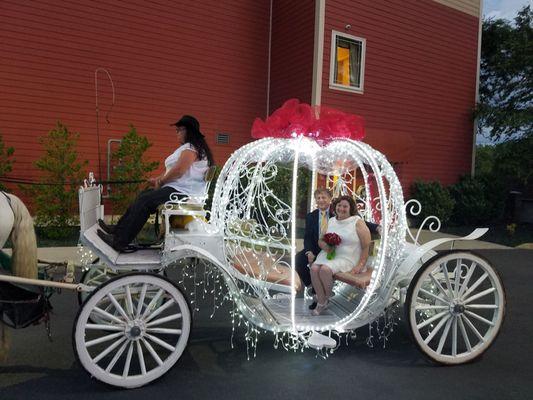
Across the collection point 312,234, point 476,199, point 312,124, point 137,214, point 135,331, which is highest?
point 312,124

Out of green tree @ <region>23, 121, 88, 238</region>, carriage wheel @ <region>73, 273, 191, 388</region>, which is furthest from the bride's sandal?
green tree @ <region>23, 121, 88, 238</region>

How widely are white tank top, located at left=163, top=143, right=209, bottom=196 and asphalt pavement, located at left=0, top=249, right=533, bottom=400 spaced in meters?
1.40

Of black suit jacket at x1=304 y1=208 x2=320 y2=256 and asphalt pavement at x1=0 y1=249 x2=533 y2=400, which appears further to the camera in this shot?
black suit jacket at x1=304 y1=208 x2=320 y2=256

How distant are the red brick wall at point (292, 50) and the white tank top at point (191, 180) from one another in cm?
881

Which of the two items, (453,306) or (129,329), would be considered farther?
(453,306)

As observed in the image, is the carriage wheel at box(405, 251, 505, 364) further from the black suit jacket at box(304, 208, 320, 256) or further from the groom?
the black suit jacket at box(304, 208, 320, 256)

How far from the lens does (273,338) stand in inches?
180

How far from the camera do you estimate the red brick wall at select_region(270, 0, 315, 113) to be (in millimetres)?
12758

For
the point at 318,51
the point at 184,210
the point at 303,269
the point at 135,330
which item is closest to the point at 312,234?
the point at 303,269

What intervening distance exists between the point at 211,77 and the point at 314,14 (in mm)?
3229

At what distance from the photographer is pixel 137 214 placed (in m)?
4.04

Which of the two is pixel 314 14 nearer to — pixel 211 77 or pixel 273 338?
pixel 211 77

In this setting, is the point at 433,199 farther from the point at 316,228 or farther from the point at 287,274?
the point at 287,274

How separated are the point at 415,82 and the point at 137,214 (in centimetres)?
1248
